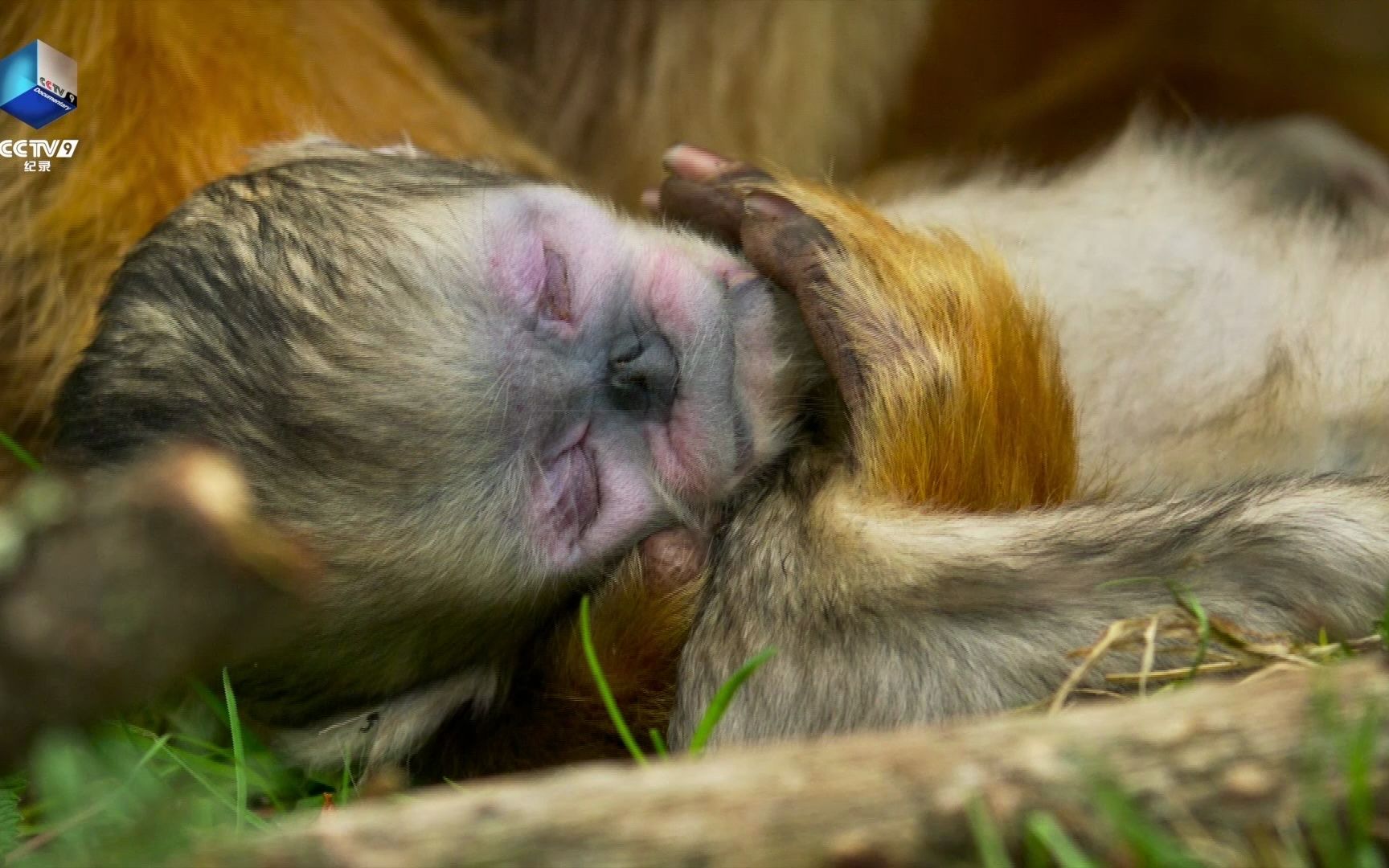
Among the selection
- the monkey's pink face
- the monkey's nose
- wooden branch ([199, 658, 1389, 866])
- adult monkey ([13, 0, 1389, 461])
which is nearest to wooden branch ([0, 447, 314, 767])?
the monkey's pink face

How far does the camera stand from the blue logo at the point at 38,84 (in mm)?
2385

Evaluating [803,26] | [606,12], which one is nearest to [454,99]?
[606,12]

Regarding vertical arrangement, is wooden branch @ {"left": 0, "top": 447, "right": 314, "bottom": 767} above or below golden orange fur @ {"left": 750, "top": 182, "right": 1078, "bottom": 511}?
below

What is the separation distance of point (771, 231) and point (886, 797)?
42.8 inches

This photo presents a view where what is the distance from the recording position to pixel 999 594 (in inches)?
62.6

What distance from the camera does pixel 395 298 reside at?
5.90ft

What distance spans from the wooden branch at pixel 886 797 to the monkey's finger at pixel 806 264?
804 millimetres

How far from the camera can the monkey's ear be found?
226 cm

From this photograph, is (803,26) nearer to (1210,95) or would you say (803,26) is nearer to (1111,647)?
(1210,95)

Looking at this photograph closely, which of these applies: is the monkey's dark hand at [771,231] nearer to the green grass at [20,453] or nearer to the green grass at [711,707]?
the green grass at [711,707]

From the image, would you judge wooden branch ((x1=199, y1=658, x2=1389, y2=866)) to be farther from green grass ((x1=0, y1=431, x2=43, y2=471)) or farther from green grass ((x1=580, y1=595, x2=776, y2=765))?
green grass ((x1=0, y1=431, x2=43, y2=471))

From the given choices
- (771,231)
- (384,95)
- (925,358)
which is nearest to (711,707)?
(925,358)

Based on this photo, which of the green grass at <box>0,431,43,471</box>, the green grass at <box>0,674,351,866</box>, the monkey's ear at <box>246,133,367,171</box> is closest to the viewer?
the green grass at <box>0,674,351,866</box>

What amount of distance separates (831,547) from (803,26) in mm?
1487
